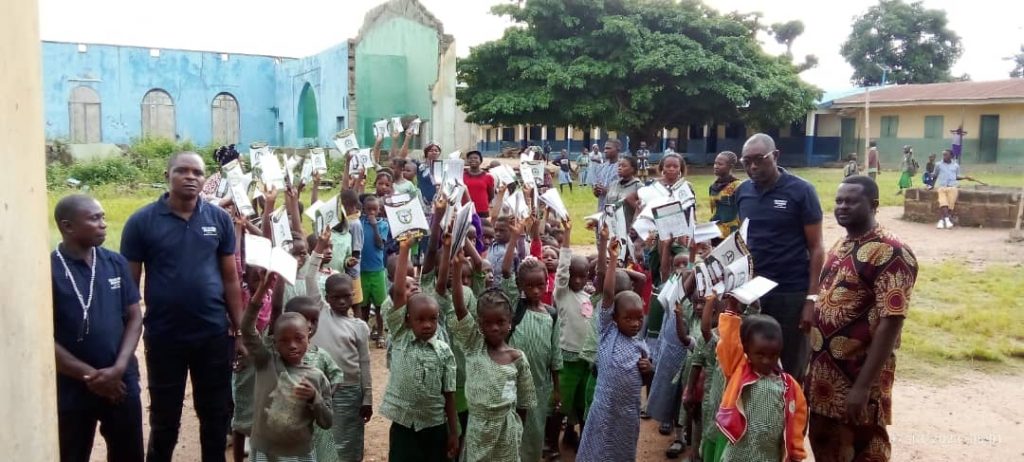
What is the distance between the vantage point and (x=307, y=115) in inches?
1143

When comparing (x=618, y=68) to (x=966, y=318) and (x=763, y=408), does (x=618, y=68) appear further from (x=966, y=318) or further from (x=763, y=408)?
(x=763, y=408)

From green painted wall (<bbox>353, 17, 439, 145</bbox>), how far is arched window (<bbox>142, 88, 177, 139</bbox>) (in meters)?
9.61

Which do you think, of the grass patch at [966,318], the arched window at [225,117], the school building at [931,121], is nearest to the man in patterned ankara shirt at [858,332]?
the grass patch at [966,318]

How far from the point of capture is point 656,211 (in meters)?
4.09

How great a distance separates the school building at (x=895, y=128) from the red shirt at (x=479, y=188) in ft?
59.4

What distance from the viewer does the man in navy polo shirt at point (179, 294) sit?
11.4 feet

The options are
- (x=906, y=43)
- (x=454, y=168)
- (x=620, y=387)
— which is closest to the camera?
(x=620, y=387)

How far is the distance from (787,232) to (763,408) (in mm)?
1158

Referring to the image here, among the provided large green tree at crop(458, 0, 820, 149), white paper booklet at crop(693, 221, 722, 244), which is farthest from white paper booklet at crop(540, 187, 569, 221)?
large green tree at crop(458, 0, 820, 149)

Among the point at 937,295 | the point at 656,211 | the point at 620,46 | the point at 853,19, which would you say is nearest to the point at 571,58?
the point at 620,46

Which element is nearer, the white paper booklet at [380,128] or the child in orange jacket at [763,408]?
the child in orange jacket at [763,408]

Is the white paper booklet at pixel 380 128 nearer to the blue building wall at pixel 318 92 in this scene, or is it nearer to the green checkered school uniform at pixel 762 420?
the green checkered school uniform at pixel 762 420

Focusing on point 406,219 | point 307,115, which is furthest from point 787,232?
point 307,115

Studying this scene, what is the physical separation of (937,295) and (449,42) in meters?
18.3
